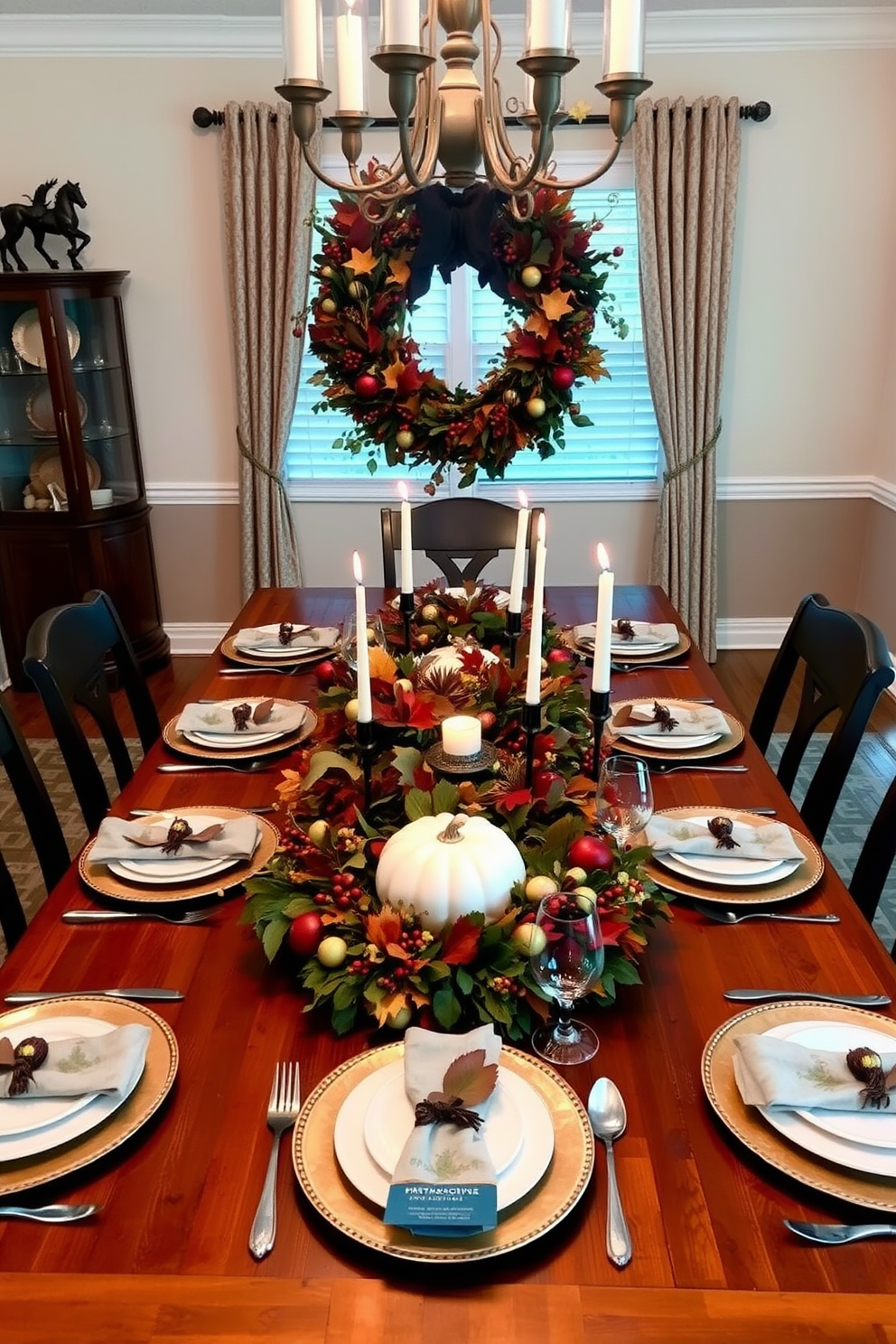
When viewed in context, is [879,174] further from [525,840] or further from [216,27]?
[525,840]

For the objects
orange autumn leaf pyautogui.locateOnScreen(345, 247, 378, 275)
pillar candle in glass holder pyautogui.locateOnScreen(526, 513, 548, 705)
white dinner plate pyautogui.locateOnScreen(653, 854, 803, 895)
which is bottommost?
white dinner plate pyautogui.locateOnScreen(653, 854, 803, 895)

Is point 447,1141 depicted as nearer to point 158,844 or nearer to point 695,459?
point 158,844

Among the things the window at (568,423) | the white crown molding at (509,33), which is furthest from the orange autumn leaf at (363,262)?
the white crown molding at (509,33)

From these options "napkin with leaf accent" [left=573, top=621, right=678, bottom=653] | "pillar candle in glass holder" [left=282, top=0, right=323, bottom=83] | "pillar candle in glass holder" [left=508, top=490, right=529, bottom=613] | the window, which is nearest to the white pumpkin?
"pillar candle in glass holder" [left=508, top=490, right=529, bottom=613]

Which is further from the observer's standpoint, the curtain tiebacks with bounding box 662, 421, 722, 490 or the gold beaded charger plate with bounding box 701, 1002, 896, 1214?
the curtain tiebacks with bounding box 662, 421, 722, 490

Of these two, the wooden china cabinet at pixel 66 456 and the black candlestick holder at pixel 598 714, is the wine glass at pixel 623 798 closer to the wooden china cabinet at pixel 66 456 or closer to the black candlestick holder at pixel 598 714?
the black candlestick holder at pixel 598 714

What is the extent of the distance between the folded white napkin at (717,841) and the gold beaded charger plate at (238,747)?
2.30 ft

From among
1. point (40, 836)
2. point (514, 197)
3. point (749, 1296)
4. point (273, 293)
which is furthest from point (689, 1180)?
point (273, 293)

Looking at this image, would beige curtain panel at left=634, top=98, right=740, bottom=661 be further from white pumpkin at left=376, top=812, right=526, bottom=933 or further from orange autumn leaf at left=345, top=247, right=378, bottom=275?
white pumpkin at left=376, top=812, right=526, bottom=933

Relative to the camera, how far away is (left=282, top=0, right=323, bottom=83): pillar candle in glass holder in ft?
4.57

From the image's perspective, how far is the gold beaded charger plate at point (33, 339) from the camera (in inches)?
154

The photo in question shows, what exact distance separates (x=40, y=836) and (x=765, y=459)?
355cm

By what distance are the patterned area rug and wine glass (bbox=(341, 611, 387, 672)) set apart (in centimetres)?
142

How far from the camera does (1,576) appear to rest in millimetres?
4121
